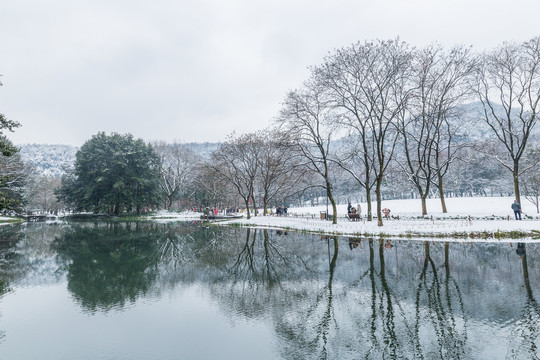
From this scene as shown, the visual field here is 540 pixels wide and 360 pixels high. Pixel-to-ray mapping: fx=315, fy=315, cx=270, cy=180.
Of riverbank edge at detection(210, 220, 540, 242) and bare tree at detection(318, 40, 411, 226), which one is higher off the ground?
bare tree at detection(318, 40, 411, 226)

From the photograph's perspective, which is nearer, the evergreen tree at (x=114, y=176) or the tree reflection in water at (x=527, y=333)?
the tree reflection in water at (x=527, y=333)

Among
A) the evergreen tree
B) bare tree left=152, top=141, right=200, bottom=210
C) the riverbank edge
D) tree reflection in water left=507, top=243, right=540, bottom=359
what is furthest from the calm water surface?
bare tree left=152, top=141, right=200, bottom=210

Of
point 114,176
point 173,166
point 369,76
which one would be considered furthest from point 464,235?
point 173,166

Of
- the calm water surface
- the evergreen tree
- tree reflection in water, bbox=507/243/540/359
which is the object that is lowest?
the calm water surface

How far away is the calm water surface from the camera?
5824 millimetres

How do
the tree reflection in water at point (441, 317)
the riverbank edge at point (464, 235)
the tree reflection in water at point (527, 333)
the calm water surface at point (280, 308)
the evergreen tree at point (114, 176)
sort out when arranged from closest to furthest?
the tree reflection in water at point (527, 333) < the tree reflection in water at point (441, 317) < the calm water surface at point (280, 308) < the riverbank edge at point (464, 235) < the evergreen tree at point (114, 176)

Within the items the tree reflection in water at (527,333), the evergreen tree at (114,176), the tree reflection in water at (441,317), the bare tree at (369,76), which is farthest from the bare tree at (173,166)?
the tree reflection in water at (527,333)

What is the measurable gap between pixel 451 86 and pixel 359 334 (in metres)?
29.6

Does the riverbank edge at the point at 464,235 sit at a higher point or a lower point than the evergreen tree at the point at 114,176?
lower

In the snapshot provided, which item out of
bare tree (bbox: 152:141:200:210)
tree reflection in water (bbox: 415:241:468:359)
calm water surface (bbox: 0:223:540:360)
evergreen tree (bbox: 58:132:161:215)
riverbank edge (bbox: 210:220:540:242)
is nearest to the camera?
tree reflection in water (bbox: 415:241:468:359)

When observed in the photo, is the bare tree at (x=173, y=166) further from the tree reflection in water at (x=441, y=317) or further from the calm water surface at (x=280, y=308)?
the tree reflection in water at (x=441, y=317)

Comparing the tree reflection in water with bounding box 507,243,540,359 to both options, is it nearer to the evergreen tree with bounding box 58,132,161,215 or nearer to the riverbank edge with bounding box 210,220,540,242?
the riverbank edge with bounding box 210,220,540,242

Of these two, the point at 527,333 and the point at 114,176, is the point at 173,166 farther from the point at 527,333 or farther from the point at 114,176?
the point at 527,333

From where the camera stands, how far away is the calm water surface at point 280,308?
229 inches
